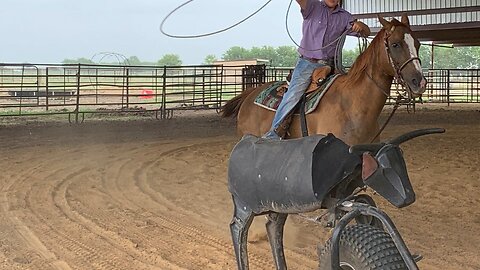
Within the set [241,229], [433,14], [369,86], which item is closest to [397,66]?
[369,86]

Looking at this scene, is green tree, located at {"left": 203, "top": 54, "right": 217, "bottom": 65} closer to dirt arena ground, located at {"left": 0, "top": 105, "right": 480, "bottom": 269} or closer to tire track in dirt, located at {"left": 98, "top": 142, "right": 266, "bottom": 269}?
dirt arena ground, located at {"left": 0, "top": 105, "right": 480, "bottom": 269}

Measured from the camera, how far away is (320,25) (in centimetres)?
502

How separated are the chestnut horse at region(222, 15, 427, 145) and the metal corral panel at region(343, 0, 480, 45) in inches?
612

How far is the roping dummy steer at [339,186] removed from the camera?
78.3 inches

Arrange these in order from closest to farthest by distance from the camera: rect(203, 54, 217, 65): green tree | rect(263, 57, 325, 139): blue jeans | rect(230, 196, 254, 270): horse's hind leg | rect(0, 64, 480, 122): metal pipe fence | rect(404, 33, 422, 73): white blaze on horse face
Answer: rect(230, 196, 254, 270): horse's hind leg → rect(404, 33, 422, 73): white blaze on horse face → rect(263, 57, 325, 139): blue jeans → rect(0, 64, 480, 122): metal pipe fence → rect(203, 54, 217, 65): green tree

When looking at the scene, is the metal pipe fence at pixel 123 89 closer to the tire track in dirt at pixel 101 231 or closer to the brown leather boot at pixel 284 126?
the tire track in dirt at pixel 101 231

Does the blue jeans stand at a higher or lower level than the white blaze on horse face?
lower

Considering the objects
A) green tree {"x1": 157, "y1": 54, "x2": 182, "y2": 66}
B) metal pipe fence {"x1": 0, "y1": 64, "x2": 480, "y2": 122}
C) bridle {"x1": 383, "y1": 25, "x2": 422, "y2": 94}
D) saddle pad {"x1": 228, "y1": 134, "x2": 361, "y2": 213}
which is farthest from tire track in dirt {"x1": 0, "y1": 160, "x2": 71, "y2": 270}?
green tree {"x1": 157, "y1": 54, "x2": 182, "y2": 66}

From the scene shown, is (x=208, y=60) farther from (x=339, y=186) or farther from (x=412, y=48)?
(x=339, y=186)

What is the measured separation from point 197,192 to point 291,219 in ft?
6.09

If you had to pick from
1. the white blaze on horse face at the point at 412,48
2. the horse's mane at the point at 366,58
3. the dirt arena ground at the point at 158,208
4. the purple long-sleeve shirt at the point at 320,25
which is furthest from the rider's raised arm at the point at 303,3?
the dirt arena ground at the point at 158,208

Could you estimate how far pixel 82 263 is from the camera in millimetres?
4324

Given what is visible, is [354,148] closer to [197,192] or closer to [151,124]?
[197,192]

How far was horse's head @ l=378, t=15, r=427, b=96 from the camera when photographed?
4.46 metres
